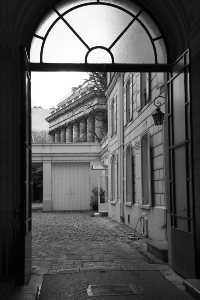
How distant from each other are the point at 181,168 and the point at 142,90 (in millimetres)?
7795

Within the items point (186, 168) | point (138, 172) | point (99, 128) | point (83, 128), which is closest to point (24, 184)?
point (186, 168)

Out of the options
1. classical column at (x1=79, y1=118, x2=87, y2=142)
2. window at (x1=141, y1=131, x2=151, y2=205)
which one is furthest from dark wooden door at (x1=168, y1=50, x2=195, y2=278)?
classical column at (x1=79, y1=118, x2=87, y2=142)

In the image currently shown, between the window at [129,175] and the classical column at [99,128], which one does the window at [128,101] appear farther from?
the classical column at [99,128]

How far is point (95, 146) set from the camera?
108 feet

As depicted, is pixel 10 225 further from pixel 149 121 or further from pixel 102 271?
pixel 149 121

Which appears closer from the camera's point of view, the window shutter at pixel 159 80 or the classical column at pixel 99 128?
the window shutter at pixel 159 80

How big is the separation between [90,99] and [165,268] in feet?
121

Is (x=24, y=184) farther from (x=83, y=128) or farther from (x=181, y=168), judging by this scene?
(x=83, y=128)

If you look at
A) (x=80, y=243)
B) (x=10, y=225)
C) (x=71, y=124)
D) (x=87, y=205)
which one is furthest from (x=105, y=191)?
(x=71, y=124)

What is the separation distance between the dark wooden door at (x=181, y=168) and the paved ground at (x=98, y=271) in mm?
466

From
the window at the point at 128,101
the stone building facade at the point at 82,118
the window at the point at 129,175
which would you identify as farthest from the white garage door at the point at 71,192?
the window at the point at 129,175

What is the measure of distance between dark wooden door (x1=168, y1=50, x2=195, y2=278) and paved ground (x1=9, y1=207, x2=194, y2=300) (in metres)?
0.47

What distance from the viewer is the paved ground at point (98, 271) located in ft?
22.8

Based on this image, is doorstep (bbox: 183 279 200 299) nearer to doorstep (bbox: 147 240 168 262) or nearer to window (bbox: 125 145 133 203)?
doorstep (bbox: 147 240 168 262)
